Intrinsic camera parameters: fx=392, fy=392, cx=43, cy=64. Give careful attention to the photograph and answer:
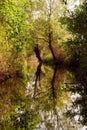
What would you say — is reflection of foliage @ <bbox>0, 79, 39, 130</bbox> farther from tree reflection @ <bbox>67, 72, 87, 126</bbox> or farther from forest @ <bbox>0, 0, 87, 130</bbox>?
tree reflection @ <bbox>67, 72, 87, 126</bbox>

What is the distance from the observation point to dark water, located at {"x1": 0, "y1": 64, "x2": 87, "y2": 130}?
50.8 feet

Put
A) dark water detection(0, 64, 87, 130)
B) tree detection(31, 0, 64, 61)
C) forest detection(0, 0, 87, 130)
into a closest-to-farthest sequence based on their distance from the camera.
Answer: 1. dark water detection(0, 64, 87, 130)
2. forest detection(0, 0, 87, 130)
3. tree detection(31, 0, 64, 61)

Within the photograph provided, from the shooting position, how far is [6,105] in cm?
1889

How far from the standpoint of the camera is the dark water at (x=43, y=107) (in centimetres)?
1549

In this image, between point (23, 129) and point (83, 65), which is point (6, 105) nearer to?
point (23, 129)

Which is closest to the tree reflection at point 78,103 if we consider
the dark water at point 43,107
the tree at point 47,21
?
the dark water at point 43,107

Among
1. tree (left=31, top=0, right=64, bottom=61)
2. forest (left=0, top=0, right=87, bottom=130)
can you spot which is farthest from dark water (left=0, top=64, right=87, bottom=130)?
tree (left=31, top=0, right=64, bottom=61)

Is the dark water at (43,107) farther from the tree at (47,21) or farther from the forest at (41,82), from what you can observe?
the tree at (47,21)

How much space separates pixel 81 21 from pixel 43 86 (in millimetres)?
6119

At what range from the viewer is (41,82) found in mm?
30234

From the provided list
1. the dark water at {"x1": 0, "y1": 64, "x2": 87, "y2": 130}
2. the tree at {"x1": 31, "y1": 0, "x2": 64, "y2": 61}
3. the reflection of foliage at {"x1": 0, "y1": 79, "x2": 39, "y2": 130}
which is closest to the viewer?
the reflection of foliage at {"x1": 0, "y1": 79, "x2": 39, "y2": 130}

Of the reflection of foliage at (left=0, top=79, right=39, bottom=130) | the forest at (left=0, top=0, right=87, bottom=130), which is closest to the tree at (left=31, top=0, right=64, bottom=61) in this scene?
the forest at (left=0, top=0, right=87, bottom=130)

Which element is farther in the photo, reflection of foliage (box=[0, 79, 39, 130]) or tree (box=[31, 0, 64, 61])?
tree (box=[31, 0, 64, 61])

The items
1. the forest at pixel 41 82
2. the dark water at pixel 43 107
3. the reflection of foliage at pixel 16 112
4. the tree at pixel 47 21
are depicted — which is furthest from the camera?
the tree at pixel 47 21
